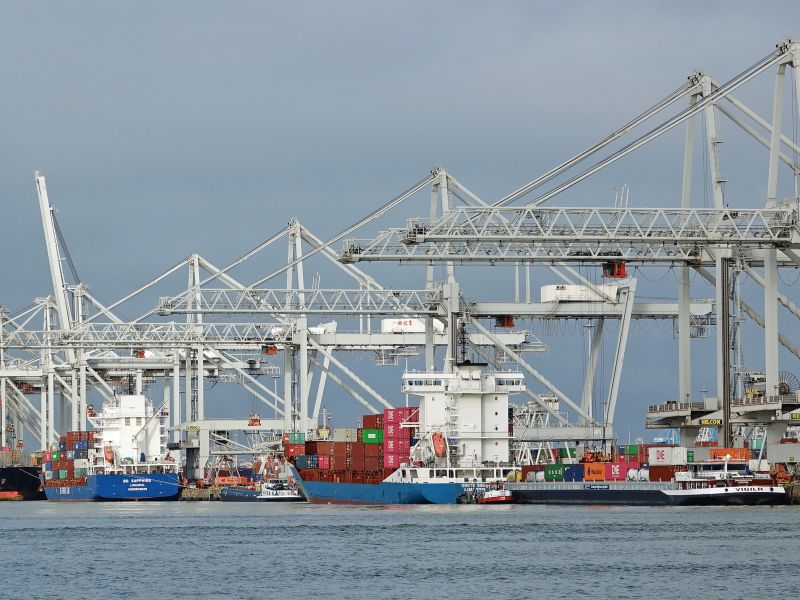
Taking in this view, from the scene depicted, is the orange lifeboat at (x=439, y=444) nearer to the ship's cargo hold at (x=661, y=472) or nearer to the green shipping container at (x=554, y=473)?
the green shipping container at (x=554, y=473)

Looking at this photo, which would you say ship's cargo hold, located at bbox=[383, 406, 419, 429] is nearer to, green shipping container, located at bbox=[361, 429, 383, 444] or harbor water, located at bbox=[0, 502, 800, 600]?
green shipping container, located at bbox=[361, 429, 383, 444]

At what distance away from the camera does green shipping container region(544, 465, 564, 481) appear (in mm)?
69500

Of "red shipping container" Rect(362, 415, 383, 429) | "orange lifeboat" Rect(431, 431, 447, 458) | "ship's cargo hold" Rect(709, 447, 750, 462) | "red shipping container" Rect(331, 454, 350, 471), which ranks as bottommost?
"red shipping container" Rect(331, 454, 350, 471)

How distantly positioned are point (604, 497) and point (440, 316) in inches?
580

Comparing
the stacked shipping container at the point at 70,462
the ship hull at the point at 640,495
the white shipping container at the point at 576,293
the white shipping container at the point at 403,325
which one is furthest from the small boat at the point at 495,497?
the stacked shipping container at the point at 70,462

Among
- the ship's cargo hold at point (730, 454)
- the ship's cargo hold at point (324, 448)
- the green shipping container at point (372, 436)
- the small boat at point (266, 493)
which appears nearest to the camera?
the ship's cargo hold at point (730, 454)

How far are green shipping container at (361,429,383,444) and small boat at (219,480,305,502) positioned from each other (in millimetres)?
11256

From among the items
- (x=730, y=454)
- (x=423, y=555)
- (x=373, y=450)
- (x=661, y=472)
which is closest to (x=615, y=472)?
(x=661, y=472)

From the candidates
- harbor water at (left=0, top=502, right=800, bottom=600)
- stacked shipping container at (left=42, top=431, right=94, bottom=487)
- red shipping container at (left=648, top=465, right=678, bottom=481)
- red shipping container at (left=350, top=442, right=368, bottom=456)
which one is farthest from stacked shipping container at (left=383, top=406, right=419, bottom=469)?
stacked shipping container at (left=42, top=431, right=94, bottom=487)

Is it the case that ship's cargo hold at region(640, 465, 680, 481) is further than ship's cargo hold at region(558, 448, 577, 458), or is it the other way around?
A: ship's cargo hold at region(558, 448, 577, 458)

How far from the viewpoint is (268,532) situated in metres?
54.2

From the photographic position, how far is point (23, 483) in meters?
107

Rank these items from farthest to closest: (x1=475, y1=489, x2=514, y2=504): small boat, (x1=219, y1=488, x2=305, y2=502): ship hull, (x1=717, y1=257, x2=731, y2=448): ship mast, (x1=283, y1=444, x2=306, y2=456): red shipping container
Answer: (x1=219, y1=488, x2=305, y2=502): ship hull
(x1=283, y1=444, x2=306, y2=456): red shipping container
(x1=475, y1=489, x2=514, y2=504): small boat
(x1=717, y1=257, x2=731, y2=448): ship mast

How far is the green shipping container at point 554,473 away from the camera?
69500mm
